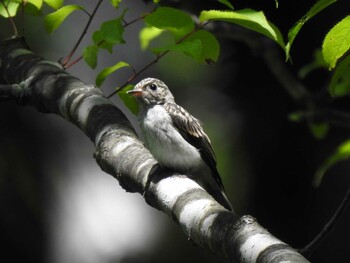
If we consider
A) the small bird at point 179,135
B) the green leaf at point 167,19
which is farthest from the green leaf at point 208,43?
the small bird at point 179,135

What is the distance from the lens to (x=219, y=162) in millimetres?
8203

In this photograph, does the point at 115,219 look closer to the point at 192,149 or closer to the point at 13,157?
the point at 13,157

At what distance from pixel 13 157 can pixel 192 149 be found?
3.32 meters

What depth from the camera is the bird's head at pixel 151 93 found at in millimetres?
5109

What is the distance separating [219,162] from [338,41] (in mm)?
5528

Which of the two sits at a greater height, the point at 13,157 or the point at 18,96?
the point at 18,96

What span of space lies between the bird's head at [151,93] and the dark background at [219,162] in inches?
85.3

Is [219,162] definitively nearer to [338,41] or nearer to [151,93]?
[151,93]

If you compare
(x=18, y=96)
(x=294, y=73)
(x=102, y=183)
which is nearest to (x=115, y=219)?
(x=102, y=183)

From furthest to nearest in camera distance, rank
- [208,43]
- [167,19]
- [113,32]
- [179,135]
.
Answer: [179,135] < [208,43] < [113,32] < [167,19]

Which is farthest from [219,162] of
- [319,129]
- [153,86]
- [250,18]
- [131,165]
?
[250,18]

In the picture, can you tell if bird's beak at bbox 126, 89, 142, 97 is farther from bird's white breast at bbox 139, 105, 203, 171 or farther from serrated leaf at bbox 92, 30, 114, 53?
serrated leaf at bbox 92, 30, 114, 53

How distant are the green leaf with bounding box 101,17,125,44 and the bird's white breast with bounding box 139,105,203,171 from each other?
3.80ft

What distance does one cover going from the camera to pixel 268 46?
24.2ft
